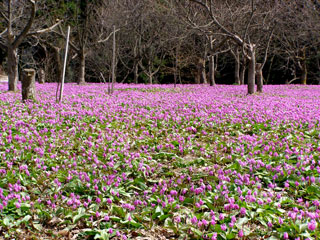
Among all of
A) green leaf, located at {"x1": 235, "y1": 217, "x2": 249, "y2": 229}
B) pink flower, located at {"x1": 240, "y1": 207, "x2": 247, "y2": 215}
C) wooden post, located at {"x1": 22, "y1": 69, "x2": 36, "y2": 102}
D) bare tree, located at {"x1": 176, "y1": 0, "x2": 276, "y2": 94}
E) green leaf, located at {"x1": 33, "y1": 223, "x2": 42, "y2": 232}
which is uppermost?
bare tree, located at {"x1": 176, "y1": 0, "x2": 276, "y2": 94}

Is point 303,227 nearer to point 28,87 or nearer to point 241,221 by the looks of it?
point 241,221

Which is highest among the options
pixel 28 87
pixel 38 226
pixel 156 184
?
pixel 28 87

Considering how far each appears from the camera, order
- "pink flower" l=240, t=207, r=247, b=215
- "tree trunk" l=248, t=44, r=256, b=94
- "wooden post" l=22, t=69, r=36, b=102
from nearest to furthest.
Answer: "pink flower" l=240, t=207, r=247, b=215 → "wooden post" l=22, t=69, r=36, b=102 → "tree trunk" l=248, t=44, r=256, b=94

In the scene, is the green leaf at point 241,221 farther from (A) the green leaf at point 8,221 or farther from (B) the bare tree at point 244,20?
(B) the bare tree at point 244,20

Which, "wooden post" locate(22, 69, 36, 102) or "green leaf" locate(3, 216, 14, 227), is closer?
"green leaf" locate(3, 216, 14, 227)

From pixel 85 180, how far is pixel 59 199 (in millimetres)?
580

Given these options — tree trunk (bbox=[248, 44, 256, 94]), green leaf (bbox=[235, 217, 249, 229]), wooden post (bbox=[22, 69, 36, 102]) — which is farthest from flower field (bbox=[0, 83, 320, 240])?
tree trunk (bbox=[248, 44, 256, 94])

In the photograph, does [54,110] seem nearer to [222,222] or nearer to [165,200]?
[165,200]

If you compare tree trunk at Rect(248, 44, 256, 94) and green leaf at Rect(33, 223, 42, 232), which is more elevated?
tree trunk at Rect(248, 44, 256, 94)

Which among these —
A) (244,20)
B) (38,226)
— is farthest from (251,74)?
(38,226)

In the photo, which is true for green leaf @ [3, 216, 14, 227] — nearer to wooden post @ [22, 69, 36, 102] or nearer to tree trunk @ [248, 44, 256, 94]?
wooden post @ [22, 69, 36, 102]

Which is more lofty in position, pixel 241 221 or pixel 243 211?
pixel 243 211

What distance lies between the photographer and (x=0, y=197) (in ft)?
15.4

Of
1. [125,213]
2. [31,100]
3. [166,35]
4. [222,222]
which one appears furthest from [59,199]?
[166,35]
